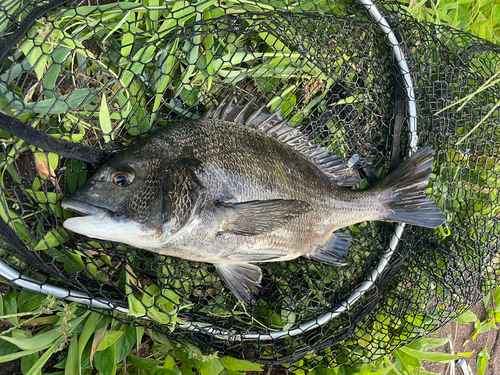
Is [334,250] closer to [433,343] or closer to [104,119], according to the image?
[433,343]

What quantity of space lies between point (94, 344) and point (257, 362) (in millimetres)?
950

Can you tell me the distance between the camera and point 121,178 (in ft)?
5.17

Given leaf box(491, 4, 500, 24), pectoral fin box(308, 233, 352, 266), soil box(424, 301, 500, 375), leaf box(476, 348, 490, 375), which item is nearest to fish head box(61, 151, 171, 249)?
pectoral fin box(308, 233, 352, 266)

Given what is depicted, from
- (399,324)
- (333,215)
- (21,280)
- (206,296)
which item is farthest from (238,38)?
(399,324)

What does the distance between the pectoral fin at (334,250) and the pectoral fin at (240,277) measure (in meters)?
0.39

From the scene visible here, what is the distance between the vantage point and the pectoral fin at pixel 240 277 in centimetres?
201

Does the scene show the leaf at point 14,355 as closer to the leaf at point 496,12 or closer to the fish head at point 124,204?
the fish head at point 124,204

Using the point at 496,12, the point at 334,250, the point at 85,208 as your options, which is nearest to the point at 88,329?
the point at 85,208

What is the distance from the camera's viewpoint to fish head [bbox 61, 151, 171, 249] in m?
1.47

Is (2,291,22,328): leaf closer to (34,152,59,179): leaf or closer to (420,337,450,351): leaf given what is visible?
(34,152,59,179): leaf

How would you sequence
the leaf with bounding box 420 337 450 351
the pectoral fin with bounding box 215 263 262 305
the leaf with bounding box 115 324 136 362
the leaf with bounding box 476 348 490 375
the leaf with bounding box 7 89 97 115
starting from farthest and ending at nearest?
the leaf with bounding box 476 348 490 375
the leaf with bounding box 420 337 450 351
the pectoral fin with bounding box 215 263 262 305
the leaf with bounding box 115 324 136 362
the leaf with bounding box 7 89 97 115

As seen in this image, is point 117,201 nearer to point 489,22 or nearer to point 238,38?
point 238,38

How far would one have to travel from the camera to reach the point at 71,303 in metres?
1.86

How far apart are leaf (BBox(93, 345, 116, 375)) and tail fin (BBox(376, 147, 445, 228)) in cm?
181
